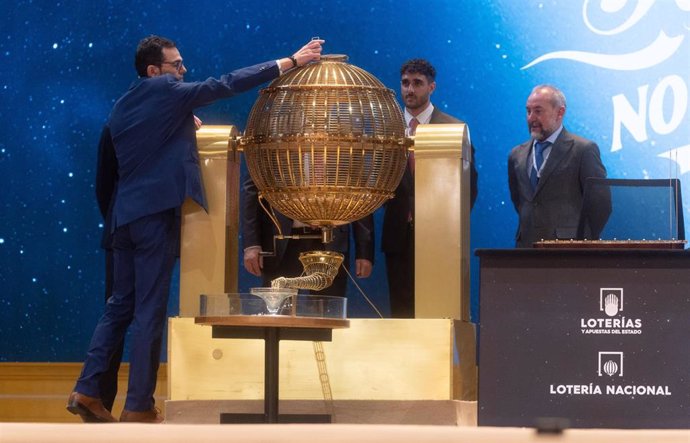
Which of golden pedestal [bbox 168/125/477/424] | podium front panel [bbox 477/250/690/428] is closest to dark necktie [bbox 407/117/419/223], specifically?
golden pedestal [bbox 168/125/477/424]

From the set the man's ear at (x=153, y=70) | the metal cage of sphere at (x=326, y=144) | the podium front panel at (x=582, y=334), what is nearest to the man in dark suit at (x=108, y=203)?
the man's ear at (x=153, y=70)

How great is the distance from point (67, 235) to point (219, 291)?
2.27 meters

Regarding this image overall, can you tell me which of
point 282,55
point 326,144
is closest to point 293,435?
point 326,144

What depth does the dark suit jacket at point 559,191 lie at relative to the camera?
17.5 ft

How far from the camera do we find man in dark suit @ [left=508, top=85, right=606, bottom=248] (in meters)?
5.35

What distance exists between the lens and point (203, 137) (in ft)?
14.7

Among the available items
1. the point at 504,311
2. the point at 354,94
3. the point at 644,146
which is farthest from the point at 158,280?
the point at 644,146

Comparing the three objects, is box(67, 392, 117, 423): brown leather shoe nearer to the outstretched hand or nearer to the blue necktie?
the outstretched hand

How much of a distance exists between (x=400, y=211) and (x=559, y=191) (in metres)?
0.70

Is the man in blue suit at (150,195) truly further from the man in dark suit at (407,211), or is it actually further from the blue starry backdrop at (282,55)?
the blue starry backdrop at (282,55)

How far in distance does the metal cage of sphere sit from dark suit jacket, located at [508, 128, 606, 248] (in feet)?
4.23

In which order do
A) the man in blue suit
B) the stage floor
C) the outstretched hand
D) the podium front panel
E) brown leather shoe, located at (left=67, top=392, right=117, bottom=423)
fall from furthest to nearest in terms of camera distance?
1. brown leather shoe, located at (left=67, top=392, right=117, bottom=423)
2. the man in blue suit
3. the outstretched hand
4. the podium front panel
5. the stage floor

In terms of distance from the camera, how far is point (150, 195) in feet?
14.4

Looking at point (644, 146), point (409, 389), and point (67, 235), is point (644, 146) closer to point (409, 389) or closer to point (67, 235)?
point (409, 389)
